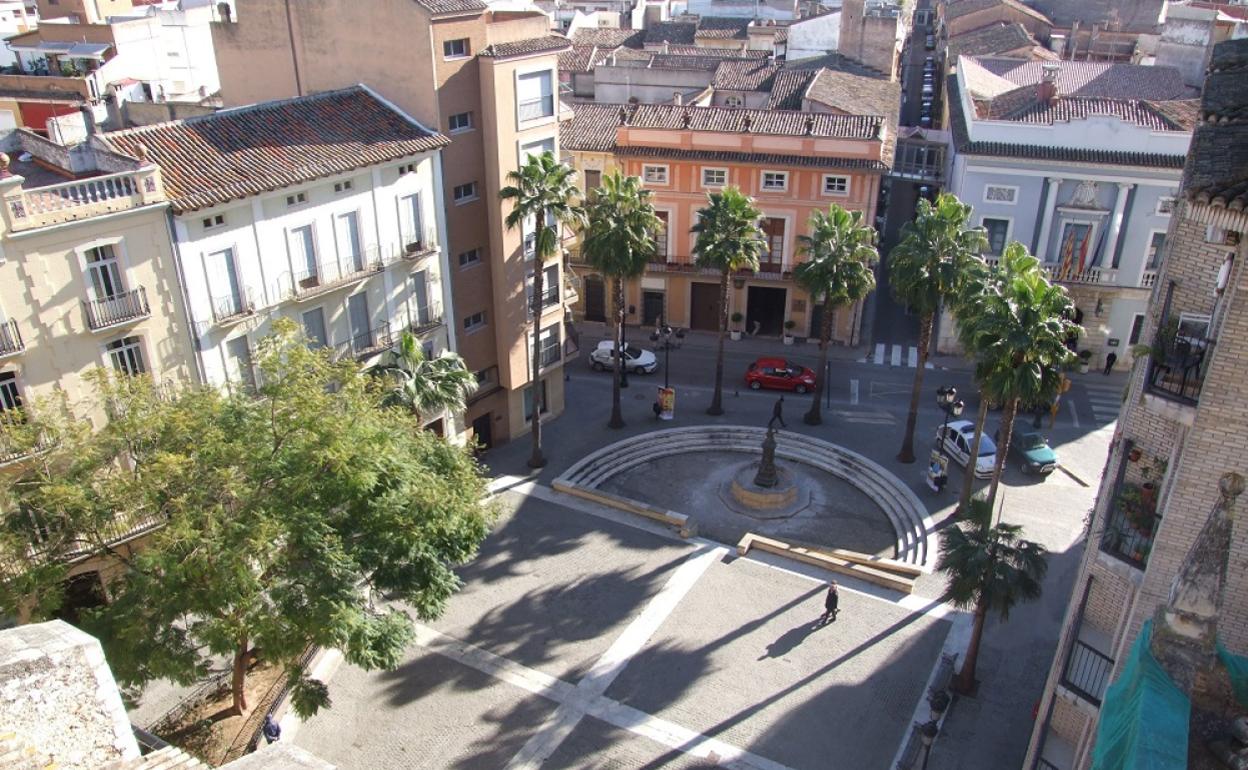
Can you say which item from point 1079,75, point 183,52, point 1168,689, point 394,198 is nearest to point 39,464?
point 394,198

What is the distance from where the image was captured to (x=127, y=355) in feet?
90.9

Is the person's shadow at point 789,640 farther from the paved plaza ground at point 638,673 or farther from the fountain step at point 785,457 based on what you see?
the fountain step at point 785,457

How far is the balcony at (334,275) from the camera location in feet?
104

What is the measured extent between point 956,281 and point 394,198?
71.5 ft

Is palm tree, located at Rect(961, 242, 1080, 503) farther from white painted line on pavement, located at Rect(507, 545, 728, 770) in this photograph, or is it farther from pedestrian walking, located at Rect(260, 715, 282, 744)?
pedestrian walking, located at Rect(260, 715, 282, 744)

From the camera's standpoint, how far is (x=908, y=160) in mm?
67062

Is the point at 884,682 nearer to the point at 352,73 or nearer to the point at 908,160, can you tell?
the point at 352,73

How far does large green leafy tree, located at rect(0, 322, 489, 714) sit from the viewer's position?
20.5 metres

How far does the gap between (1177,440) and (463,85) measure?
28.2 m

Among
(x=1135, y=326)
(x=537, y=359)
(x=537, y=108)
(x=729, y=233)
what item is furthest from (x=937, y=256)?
(x=1135, y=326)

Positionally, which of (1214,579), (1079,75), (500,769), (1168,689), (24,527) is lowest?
(500,769)

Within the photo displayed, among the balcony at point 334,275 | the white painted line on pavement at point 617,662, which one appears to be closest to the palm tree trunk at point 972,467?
the white painted line on pavement at point 617,662

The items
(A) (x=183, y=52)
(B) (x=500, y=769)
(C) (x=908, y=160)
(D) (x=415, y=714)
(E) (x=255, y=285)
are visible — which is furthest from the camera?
(C) (x=908, y=160)

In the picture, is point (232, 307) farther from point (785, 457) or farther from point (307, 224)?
point (785, 457)
